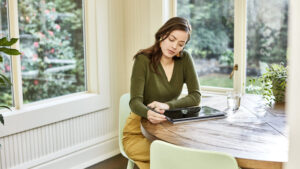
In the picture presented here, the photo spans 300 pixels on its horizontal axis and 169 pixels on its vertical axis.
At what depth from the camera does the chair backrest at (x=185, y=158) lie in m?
1.13

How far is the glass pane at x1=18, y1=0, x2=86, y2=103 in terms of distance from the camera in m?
2.70

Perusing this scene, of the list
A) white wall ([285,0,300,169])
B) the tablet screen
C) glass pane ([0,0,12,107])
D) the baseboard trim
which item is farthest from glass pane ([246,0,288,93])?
white wall ([285,0,300,169])

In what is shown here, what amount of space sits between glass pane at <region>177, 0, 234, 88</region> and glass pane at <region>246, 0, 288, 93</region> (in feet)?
0.57

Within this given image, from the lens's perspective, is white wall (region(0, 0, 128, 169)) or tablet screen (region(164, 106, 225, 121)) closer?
tablet screen (region(164, 106, 225, 121))

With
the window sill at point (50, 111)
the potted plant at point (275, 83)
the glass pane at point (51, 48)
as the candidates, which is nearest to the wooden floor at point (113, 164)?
the window sill at point (50, 111)

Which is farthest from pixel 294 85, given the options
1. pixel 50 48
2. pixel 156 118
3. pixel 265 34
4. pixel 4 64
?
pixel 50 48

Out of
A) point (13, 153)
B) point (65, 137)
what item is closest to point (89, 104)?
point (65, 137)

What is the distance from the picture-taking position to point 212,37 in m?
3.09

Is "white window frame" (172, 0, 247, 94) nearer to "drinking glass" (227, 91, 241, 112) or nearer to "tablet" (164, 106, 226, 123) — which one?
"drinking glass" (227, 91, 241, 112)

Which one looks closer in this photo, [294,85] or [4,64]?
[294,85]

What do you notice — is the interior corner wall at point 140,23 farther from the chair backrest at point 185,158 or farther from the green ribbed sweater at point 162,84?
the chair backrest at point 185,158

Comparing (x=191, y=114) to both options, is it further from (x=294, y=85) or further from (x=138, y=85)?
(x=294, y=85)

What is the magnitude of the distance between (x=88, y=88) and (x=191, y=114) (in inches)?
61.7

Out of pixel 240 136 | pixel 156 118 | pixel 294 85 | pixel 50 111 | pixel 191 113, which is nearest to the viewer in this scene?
pixel 294 85
